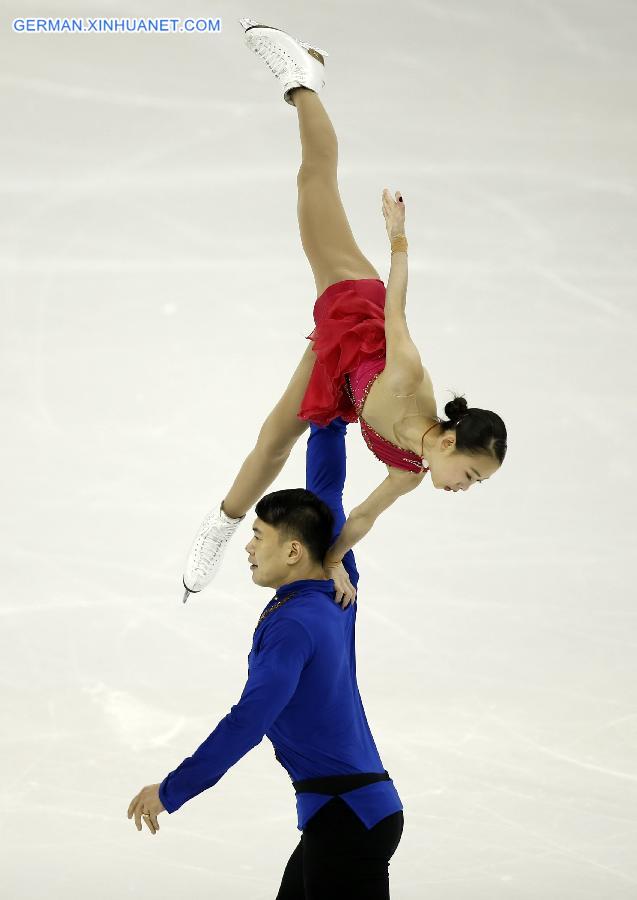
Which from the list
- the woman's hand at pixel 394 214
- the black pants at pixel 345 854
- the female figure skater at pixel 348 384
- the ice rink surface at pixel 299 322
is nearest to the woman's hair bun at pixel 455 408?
the female figure skater at pixel 348 384

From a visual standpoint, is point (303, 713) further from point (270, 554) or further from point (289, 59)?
point (289, 59)

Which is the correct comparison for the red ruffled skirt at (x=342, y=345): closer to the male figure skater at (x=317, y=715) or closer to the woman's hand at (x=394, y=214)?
the woman's hand at (x=394, y=214)

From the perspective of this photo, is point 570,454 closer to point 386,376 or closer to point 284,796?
point 284,796

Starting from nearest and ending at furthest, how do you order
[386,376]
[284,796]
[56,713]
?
1. [386,376]
2. [284,796]
3. [56,713]

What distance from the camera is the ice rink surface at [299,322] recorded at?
5711mm

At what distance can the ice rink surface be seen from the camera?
225 inches

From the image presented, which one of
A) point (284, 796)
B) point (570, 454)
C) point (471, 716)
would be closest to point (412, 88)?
point (570, 454)

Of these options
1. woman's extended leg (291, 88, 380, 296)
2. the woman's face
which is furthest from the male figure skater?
woman's extended leg (291, 88, 380, 296)

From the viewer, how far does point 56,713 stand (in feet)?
16.3

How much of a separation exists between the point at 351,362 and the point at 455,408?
0.31m

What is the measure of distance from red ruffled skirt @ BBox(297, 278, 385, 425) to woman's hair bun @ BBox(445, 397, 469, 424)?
249 mm

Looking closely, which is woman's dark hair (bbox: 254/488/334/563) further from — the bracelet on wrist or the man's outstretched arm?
the bracelet on wrist

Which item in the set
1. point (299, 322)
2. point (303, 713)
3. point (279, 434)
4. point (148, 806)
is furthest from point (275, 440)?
point (299, 322)

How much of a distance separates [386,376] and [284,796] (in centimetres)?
217
